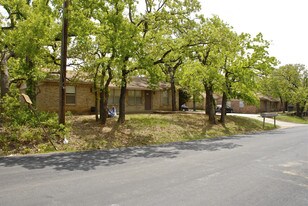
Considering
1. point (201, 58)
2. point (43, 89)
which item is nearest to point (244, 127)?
point (201, 58)

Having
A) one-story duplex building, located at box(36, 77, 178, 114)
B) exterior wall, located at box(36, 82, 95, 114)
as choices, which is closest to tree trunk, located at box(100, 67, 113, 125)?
one-story duplex building, located at box(36, 77, 178, 114)

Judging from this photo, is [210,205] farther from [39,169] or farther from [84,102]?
[84,102]

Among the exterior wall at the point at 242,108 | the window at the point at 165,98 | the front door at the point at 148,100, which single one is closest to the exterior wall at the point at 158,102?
the window at the point at 165,98

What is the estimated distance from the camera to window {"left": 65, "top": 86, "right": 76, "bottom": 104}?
85.5 feet

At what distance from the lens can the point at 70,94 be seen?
2625cm

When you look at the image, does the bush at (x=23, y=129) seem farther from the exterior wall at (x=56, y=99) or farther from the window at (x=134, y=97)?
the window at (x=134, y=97)

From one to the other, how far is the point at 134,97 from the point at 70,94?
822cm

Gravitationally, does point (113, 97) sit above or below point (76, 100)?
above

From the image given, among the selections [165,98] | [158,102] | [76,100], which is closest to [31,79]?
A: [76,100]

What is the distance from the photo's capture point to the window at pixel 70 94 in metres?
26.0

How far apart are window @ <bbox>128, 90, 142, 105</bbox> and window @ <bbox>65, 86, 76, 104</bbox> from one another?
709 cm

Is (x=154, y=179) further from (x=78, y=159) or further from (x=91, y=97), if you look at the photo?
(x=91, y=97)

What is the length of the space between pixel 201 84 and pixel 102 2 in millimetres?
15299

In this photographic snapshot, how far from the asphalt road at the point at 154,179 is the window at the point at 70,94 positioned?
47.2ft
